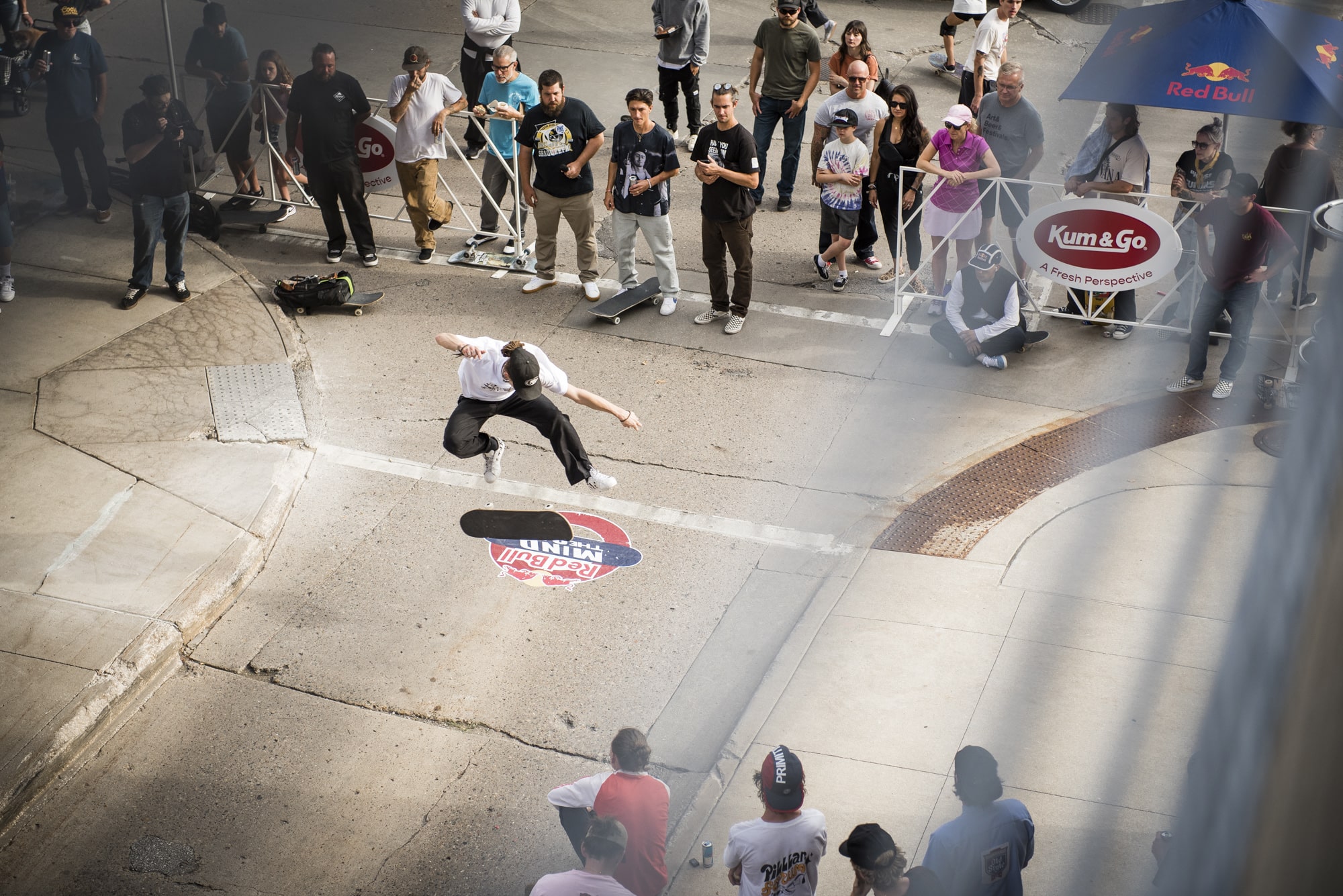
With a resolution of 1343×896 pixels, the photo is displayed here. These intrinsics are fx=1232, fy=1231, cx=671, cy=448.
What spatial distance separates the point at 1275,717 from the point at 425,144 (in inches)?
426

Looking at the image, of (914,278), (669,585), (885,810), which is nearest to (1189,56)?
(885,810)

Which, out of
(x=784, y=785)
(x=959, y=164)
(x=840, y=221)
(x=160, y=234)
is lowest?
(x=784, y=785)

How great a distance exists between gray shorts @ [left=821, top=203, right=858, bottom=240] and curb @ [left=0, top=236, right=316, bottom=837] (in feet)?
15.9

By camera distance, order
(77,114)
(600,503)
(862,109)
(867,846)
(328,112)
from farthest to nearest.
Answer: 1. (328,112)
2. (862,109)
3. (600,503)
4. (867,846)
5. (77,114)

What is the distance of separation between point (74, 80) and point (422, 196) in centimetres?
678

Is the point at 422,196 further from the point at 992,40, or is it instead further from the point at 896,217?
the point at 992,40

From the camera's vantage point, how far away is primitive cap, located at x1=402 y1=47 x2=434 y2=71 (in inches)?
391

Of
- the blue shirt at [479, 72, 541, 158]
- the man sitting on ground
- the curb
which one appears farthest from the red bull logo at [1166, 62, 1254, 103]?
the blue shirt at [479, 72, 541, 158]

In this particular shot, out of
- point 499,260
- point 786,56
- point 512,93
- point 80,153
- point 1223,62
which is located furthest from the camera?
point 499,260

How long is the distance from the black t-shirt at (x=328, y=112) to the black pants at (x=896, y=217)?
4.46 m

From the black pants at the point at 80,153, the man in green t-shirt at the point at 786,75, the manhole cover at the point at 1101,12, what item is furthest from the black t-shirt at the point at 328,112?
the manhole cover at the point at 1101,12

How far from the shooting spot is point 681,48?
40.5ft

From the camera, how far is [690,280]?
1116 cm

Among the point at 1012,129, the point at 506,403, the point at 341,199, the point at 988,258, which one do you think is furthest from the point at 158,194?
the point at 1012,129
